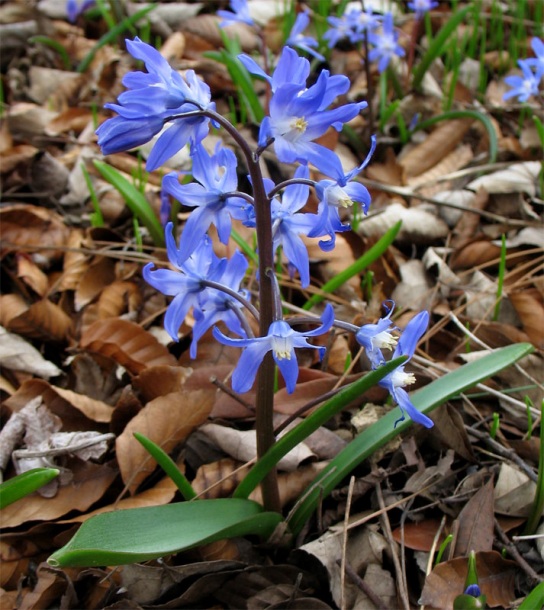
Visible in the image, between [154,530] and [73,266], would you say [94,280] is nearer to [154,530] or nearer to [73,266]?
[73,266]

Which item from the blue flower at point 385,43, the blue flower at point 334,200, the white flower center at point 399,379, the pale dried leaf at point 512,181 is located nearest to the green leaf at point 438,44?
the blue flower at point 385,43

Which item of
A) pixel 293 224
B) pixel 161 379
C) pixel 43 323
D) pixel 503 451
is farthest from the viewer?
pixel 43 323

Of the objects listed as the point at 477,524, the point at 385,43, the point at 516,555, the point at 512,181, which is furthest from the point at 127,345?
the point at 385,43

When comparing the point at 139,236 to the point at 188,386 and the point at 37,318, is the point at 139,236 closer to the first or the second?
the point at 37,318

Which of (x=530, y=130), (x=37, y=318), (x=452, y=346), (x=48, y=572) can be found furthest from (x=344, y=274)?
(x=530, y=130)

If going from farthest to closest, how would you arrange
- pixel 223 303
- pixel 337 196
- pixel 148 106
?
pixel 223 303, pixel 337 196, pixel 148 106

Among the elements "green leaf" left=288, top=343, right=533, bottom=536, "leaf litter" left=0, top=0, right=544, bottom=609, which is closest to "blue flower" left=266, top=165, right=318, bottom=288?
"leaf litter" left=0, top=0, right=544, bottom=609

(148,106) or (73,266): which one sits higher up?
(148,106)
